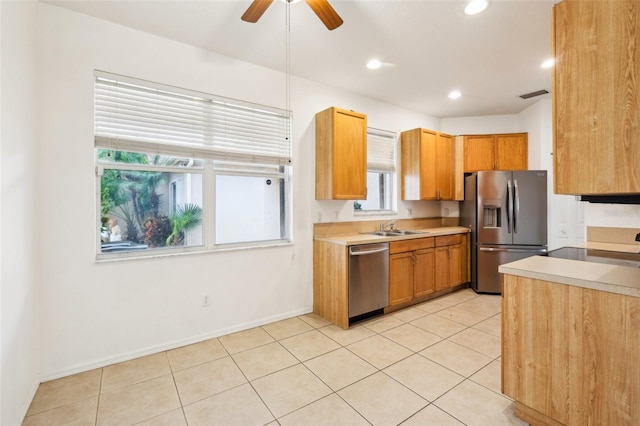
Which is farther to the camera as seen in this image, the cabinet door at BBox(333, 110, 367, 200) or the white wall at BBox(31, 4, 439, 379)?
the cabinet door at BBox(333, 110, 367, 200)

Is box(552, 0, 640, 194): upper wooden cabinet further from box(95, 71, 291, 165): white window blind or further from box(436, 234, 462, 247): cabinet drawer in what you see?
box(436, 234, 462, 247): cabinet drawer

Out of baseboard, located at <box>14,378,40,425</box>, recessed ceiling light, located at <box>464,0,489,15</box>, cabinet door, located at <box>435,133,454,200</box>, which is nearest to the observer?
baseboard, located at <box>14,378,40,425</box>

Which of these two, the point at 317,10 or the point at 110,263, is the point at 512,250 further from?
the point at 110,263

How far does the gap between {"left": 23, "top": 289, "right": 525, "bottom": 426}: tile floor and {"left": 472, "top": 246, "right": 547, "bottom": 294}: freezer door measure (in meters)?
1.38

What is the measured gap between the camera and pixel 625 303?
1455 mm

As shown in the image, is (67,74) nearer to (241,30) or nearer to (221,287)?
(241,30)

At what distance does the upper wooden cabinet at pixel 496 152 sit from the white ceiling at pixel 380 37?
108cm

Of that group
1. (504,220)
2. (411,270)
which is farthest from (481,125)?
(411,270)

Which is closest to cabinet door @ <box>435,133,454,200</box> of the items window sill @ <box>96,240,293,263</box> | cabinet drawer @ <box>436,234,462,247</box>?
cabinet drawer @ <box>436,234,462,247</box>

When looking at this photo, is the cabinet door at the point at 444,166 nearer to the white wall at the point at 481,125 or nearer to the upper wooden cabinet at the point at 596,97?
the white wall at the point at 481,125

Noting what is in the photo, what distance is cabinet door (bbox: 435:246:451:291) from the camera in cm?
414

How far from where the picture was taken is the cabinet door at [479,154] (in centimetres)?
493

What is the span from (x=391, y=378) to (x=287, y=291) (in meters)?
1.58

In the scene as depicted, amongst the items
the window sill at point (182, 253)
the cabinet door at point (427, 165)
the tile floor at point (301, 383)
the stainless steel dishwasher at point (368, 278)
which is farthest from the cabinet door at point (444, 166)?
the window sill at point (182, 253)
